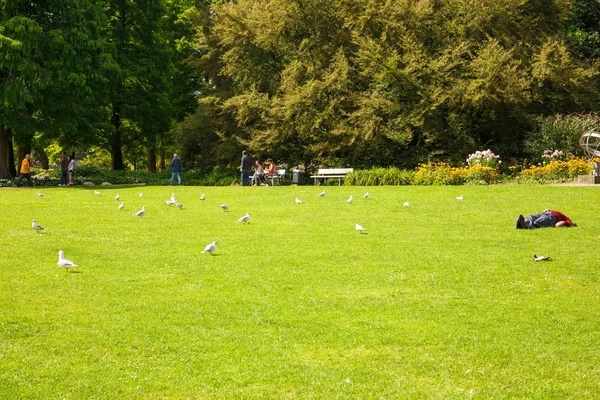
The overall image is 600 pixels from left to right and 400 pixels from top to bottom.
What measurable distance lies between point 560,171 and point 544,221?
12401 mm

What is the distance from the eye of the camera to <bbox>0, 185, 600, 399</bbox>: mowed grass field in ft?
19.6

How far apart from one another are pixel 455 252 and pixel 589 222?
17.5ft

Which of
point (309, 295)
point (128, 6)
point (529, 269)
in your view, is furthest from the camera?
point (128, 6)

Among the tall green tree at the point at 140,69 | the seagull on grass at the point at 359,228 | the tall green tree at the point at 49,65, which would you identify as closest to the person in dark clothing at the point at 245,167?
the tall green tree at the point at 49,65

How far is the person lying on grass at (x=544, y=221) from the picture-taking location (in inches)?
563

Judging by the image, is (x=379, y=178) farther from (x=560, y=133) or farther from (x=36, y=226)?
(x=36, y=226)

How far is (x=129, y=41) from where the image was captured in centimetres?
4341

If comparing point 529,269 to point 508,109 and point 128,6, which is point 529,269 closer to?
point 508,109

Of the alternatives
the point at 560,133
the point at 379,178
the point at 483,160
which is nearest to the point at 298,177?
the point at 379,178

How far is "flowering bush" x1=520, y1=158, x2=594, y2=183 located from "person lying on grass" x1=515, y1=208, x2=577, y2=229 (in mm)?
11285

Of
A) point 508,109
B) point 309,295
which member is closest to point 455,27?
point 508,109

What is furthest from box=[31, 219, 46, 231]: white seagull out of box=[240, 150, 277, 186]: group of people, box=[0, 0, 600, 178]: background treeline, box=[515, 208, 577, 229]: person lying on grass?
box=[0, 0, 600, 178]: background treeline

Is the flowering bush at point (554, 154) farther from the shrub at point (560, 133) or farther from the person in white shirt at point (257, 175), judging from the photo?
the person in white shirt at point (257, 175)

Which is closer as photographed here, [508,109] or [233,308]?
[233,308]
